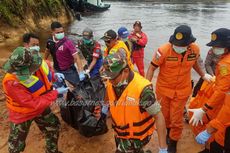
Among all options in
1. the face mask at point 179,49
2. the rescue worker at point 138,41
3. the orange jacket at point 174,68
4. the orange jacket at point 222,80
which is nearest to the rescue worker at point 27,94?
the orange jacket at point 174,68

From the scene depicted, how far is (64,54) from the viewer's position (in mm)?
5340

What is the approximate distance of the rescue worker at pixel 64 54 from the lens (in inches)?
209

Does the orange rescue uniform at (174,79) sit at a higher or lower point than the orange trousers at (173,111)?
higher

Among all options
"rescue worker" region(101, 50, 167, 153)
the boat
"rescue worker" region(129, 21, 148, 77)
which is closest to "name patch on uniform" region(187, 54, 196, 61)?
"rescue worker" region(101, 50, 167, 153)

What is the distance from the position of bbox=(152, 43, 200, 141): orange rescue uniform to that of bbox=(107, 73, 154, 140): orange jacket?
128cm

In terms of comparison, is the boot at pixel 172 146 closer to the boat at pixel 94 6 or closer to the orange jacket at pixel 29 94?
the orange jacket at pixel 29 94

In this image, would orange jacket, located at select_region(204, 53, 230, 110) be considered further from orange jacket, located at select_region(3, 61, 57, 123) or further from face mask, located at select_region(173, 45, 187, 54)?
orange jacket, located at select_region(3, 61, 57, 123)

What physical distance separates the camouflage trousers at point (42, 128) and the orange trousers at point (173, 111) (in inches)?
59.8

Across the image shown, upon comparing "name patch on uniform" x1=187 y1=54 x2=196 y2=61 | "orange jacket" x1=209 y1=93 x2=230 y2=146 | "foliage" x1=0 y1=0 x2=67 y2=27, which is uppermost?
"name patch on uniform" x1=187 y1=54 x2=196 y2=61

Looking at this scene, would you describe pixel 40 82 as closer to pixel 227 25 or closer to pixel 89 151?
pixel 89 151

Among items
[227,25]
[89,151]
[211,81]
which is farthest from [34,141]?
[227,25]

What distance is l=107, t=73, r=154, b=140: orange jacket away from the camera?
278 centimetres

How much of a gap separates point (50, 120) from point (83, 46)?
2.27 m

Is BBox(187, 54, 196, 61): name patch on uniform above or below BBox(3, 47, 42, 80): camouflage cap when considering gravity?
below
